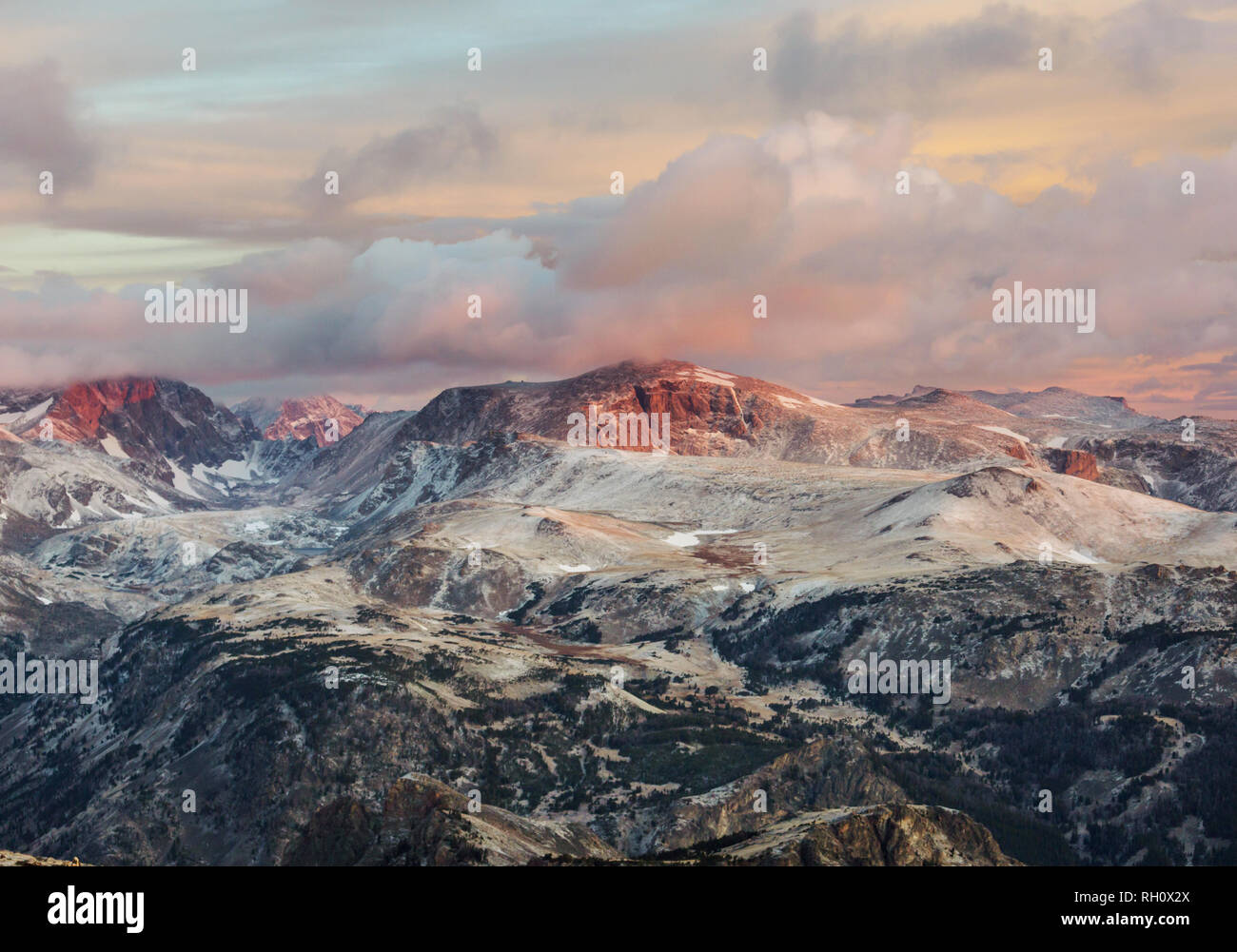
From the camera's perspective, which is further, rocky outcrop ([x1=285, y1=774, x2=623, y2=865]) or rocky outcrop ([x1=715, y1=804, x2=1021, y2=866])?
rocky outcrop ([x1=715, y1=804, x2=1021, y2=866])

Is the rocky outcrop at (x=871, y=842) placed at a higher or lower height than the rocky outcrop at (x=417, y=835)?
lower

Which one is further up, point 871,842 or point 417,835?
point 417,835

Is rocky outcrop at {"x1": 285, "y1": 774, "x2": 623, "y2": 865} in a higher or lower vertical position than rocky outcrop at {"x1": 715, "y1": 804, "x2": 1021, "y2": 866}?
higher

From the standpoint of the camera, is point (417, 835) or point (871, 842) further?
point (871, 842)

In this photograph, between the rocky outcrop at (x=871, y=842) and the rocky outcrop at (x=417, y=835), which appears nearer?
the rocky outcrop at (x=417, y=835)
